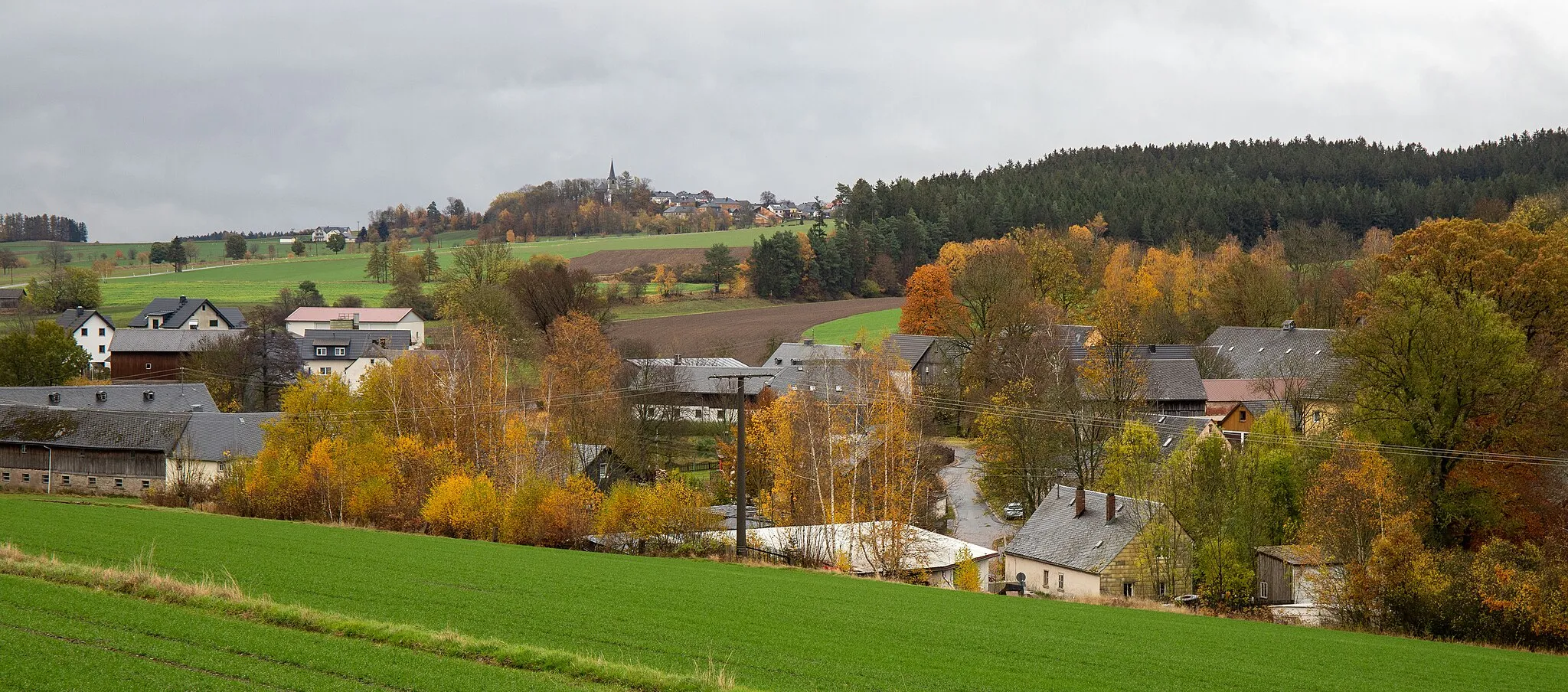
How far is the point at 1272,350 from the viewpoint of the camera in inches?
2872

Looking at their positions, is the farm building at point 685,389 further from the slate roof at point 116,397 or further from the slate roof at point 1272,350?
the slate roof at point 1272,350

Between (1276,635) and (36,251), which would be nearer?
(1276,635)

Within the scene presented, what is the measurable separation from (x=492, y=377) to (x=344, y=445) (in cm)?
835

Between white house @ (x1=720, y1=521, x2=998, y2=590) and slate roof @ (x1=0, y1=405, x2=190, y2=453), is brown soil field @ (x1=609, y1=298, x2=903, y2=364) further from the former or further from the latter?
white house @ (x1=720, y1=521, x2=998, y2=590)

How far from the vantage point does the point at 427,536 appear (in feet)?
119

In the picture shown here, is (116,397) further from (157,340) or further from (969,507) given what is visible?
(969,507)

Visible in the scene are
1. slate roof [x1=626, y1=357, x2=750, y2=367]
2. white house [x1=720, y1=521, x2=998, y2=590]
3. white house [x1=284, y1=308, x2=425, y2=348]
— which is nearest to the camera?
white house [x1=720, y1=521, x2=998, y2=590]

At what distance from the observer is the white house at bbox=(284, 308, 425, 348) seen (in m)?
100

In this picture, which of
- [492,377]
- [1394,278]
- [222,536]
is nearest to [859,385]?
[492,377]

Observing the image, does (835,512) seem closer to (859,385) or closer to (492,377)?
(859,385)

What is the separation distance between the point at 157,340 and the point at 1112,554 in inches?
2793

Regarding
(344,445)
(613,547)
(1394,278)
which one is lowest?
(613,547)

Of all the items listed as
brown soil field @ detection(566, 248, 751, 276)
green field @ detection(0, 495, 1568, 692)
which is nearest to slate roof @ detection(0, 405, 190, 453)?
green field @ detection(0, 495, 1568, 692)

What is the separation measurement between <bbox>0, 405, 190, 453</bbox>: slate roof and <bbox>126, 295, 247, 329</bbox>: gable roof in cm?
4069
